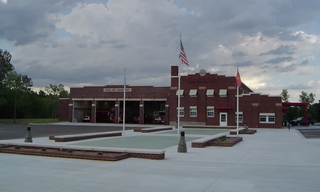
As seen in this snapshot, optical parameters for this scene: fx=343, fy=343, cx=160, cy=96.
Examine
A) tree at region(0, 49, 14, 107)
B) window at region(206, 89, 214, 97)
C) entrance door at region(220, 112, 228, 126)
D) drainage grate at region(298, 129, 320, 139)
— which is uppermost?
tree at region(0, 49, 14, 107)

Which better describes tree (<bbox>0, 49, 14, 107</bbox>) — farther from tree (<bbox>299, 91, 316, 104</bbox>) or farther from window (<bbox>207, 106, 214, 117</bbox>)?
tree (<bbox>299, 91, 316, 104</bbox>)

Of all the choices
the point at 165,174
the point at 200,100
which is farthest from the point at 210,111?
the point at 165,174

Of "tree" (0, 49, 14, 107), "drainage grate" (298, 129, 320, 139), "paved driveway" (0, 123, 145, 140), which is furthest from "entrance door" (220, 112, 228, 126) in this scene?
"tree" (0, 49, 14, 107)

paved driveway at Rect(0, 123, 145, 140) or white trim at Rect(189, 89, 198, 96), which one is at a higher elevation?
white trim at Rect(189, 89, 198, 96)

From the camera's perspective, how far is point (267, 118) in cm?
5222

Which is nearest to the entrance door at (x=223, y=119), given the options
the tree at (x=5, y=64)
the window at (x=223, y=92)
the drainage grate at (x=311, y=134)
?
the window at (x=223, y=92)

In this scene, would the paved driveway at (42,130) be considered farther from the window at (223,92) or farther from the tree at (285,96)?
the tree at (285,96)

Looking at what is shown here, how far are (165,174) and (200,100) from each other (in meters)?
45.7

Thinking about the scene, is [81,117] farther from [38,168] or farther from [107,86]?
[38,168]

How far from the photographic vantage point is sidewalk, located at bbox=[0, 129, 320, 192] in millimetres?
9109

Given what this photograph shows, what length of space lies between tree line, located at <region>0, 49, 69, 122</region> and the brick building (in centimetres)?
1484

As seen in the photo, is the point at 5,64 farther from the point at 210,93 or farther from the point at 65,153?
the point at 65,153

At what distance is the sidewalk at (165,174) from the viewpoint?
9109mm

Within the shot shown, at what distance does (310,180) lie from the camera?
1020 cm
